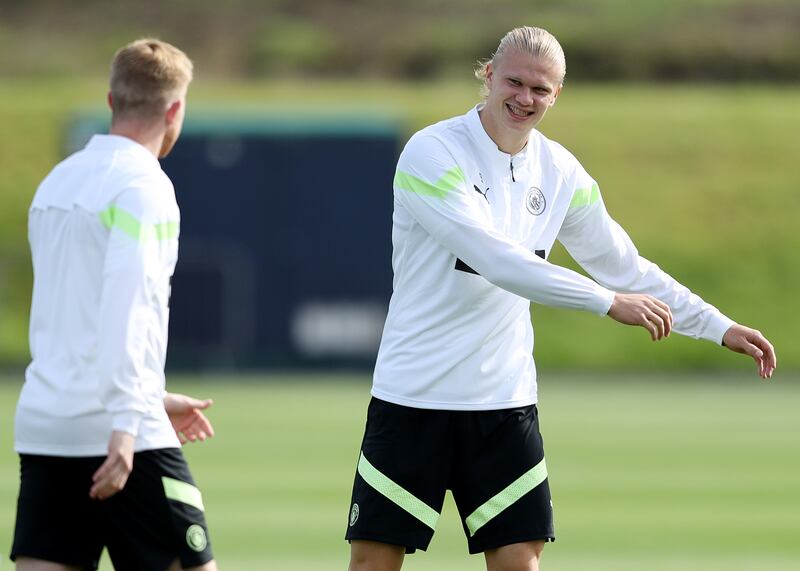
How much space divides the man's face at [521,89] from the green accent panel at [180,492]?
5.72ft

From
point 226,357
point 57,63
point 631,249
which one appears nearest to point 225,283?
point 226,357

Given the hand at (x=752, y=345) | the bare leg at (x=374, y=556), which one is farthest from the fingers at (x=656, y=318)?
the bare leg at (x=374, y=556)

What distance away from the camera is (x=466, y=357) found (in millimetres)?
6121

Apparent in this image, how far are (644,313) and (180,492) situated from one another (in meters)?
1.63

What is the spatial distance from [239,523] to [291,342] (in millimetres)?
16706

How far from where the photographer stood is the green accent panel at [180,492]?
5.33 meters

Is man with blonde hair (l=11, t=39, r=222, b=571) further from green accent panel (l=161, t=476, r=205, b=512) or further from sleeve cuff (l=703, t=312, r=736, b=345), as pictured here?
sleeve cuff (l=703, t=312, r=736, b=345)

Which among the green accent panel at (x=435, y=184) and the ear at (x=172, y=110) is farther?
the green accent panel at (x=435, y=184)

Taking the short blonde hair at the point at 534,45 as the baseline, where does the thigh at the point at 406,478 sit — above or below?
below

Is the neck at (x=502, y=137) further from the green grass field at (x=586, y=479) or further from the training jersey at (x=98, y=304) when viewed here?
the green grass field at (x=586, y=479)

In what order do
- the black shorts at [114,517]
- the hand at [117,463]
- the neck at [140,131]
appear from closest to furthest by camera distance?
the hand at [117,463]
the black shorts at [114,517]
the neck at [140,131]

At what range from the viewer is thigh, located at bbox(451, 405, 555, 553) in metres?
6.15

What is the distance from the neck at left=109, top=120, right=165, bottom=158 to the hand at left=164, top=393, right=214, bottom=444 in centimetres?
93

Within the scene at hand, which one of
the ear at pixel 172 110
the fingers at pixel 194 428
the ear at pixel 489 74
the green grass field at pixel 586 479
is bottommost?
the green grass field at pixel 586 479
